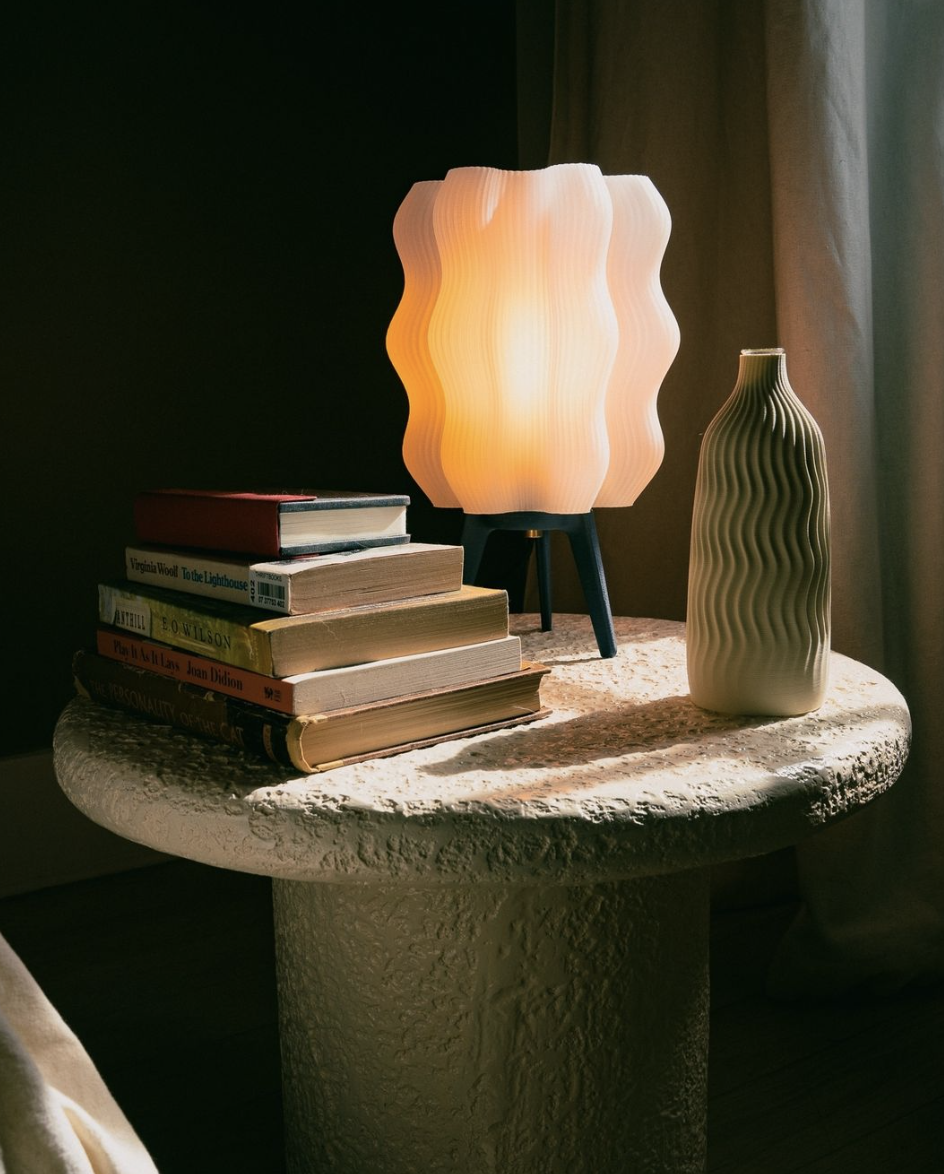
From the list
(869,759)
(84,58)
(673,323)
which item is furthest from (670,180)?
(869,759)

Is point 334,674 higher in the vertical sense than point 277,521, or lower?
lower

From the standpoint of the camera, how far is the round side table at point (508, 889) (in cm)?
68

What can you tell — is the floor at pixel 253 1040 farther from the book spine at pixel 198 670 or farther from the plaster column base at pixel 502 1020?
the book spine at pixel 198 670

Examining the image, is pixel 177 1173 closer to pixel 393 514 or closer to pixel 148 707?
pixel 148 707

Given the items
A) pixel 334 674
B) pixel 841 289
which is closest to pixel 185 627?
pixel 334 674

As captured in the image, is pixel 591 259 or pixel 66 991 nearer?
pixel 591 259

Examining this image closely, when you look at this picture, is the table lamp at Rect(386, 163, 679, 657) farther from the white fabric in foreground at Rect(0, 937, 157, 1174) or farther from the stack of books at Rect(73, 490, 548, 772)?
the white fabric in foreground at Rect(0, 937, 157, 1174)

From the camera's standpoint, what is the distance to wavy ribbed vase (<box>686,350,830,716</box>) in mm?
851

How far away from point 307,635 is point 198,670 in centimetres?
11

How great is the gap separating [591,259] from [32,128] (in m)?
1.00

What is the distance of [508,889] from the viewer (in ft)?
2.69

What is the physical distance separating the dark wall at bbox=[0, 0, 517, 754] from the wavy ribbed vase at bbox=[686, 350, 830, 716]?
1.09m

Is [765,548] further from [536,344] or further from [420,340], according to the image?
[420,340]

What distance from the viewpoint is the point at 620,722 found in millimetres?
883
